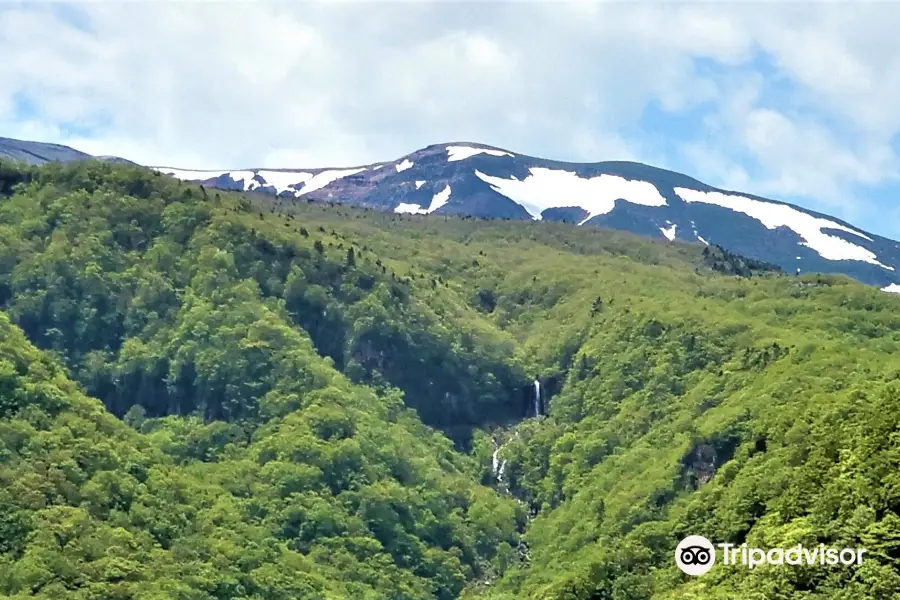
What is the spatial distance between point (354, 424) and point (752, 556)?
276 feet

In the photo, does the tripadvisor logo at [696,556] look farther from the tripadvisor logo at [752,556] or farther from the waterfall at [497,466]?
the waterfall at [497,466]

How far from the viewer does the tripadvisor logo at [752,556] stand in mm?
81812

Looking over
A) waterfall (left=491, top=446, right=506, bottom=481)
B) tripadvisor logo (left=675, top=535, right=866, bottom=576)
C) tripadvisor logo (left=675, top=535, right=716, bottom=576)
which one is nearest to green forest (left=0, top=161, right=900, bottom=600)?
waterfall (left=491, top=446, right=506, bottom=481)

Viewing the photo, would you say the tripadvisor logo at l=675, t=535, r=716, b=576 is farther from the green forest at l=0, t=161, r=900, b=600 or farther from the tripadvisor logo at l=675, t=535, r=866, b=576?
the green forest at l=0, t=161, r=900, b=600

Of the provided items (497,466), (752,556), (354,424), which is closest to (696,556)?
(752,556)

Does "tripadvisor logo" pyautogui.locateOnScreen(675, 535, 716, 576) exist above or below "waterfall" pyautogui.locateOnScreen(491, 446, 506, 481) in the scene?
below

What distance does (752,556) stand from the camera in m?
89.7

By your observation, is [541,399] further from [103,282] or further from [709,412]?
[103,282]

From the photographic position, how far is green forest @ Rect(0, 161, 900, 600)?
119m

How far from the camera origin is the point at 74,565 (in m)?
118

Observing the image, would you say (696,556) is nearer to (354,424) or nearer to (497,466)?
(354,424)

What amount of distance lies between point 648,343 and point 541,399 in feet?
67.2

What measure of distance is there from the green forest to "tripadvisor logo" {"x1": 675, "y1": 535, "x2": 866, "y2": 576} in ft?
6.03

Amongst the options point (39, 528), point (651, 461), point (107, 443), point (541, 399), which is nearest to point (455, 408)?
point (541, 399)
